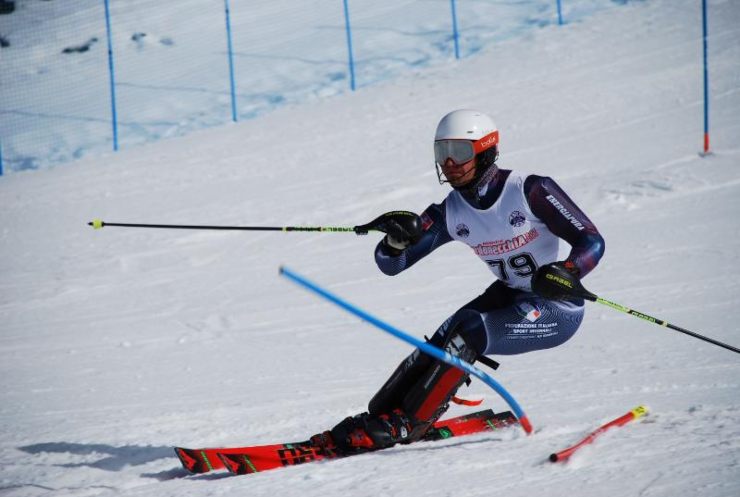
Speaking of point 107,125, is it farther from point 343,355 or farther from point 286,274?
point 286,274

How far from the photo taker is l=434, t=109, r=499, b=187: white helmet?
3787mm

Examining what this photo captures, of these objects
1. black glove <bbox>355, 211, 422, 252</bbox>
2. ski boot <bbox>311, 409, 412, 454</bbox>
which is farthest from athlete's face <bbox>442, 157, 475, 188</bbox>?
ski boot <bbox>311, 409, 412, 454</bbox>

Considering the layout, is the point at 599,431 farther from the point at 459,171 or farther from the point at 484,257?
the point at 459,171

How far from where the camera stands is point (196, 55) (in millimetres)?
20969

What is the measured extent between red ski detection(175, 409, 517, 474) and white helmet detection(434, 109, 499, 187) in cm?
129

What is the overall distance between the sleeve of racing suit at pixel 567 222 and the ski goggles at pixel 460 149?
28 cm

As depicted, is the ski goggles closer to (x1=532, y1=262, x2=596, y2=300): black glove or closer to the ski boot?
(x1=532, y1=262, x2=596, y2=300): black glove

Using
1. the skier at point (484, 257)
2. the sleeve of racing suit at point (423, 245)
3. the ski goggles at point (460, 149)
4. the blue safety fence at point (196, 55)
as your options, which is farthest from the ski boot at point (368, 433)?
the blue safety fence at point (196, 55)

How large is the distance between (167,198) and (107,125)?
7.28 meters

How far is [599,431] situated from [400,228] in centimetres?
131

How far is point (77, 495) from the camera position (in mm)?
3789

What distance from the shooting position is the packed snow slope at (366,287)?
3.58 metres

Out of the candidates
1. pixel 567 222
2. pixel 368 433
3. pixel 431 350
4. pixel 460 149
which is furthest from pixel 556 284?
pixel 368 433

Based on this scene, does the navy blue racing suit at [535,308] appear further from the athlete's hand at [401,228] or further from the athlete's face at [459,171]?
the athlete's hand at [401,228]
